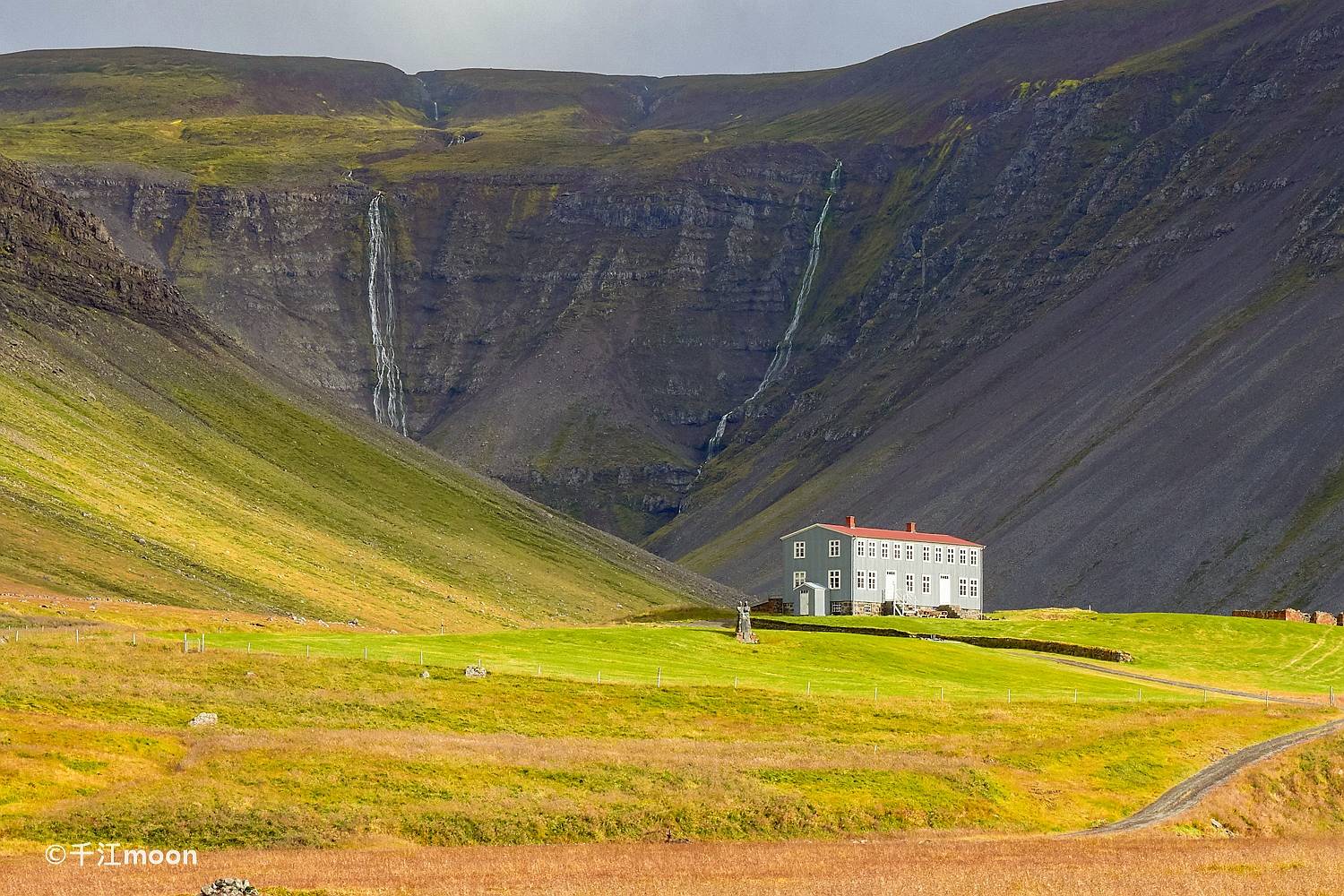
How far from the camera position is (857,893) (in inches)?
1560

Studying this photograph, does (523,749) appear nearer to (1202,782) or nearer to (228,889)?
(228,889)

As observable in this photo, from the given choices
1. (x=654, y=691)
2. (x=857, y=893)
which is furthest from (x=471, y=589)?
(x=857, y=893)

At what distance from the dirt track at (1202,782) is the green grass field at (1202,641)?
19.6 metres

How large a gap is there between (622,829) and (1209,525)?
496 ft

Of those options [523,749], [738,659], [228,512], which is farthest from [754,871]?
[228,512]

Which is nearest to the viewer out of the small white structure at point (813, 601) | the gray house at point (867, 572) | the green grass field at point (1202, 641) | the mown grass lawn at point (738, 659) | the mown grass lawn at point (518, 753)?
the mown grass lawn at point (518, 753)

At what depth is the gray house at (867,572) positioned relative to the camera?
118m

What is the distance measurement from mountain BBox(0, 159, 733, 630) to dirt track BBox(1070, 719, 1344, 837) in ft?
250

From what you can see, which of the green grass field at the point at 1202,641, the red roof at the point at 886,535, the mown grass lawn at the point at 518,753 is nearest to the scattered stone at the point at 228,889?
the mown grass lawn at the point at 518,753

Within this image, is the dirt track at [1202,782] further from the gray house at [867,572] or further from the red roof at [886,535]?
the red roof at [886,535]

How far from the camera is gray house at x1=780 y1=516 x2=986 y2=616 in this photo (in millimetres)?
118125

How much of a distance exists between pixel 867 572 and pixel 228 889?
8655 centimetres

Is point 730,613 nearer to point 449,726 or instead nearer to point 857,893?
point 449,726

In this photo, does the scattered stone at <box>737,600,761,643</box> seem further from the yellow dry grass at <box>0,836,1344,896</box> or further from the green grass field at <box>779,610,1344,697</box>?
the yellow dry grass at <box>0,836,1344,896</box>
